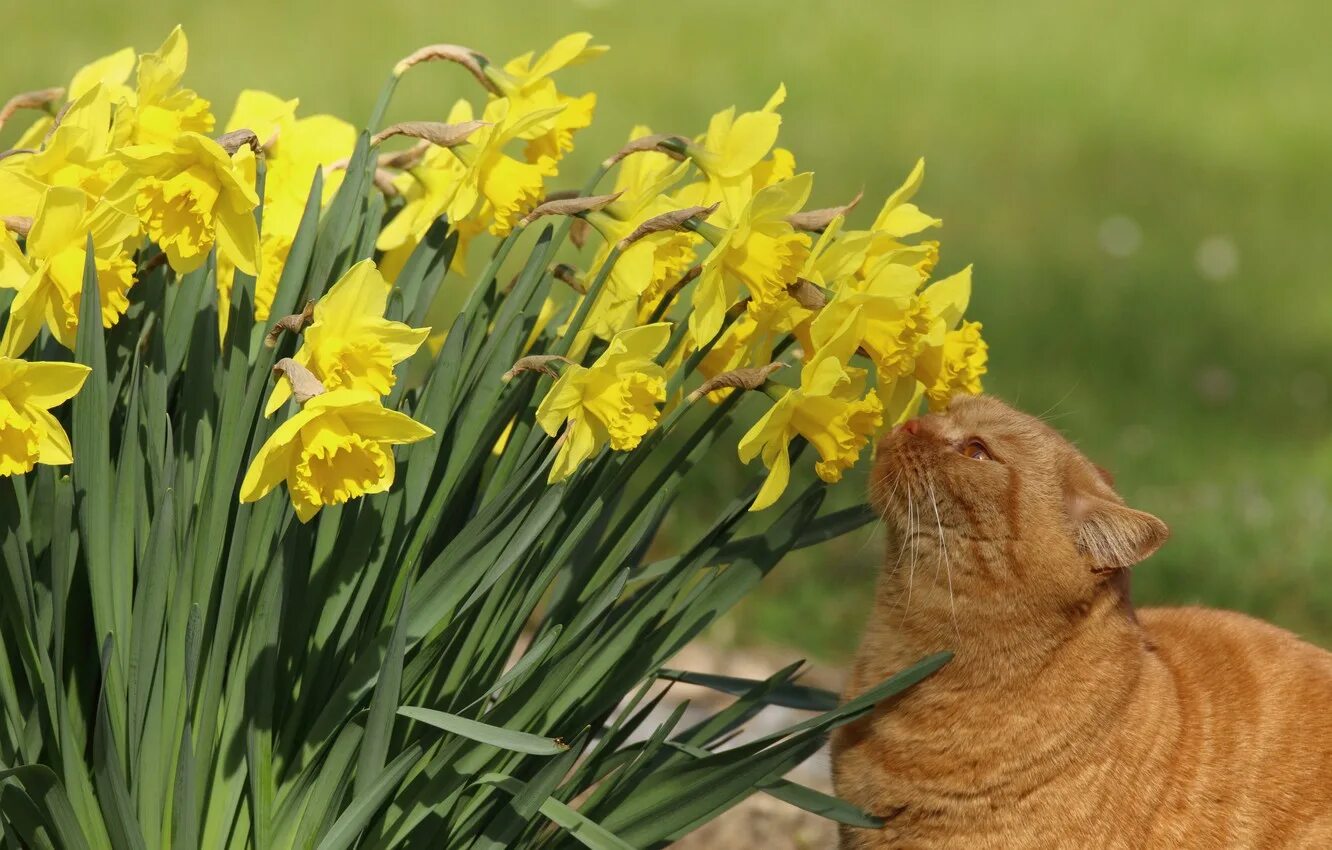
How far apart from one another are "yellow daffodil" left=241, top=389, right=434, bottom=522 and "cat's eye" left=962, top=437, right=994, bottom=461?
3.25ft

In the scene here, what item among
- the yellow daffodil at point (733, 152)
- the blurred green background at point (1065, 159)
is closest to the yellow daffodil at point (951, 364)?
the yellow daffodil at point (733, 152)

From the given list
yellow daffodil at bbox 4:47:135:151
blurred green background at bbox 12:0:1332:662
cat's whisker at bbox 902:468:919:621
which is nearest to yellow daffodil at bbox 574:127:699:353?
cat's whisker at bbox 902:468:919:621

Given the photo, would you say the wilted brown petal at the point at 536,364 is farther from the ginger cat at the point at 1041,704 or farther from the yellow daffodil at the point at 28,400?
the ginger cat at the point at 1041,704

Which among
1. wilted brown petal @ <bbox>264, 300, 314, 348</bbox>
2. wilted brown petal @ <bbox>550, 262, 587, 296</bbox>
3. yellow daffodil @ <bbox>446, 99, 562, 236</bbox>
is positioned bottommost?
wilted brown petal @ <bbox>264, 300, 314, 348</bbox>

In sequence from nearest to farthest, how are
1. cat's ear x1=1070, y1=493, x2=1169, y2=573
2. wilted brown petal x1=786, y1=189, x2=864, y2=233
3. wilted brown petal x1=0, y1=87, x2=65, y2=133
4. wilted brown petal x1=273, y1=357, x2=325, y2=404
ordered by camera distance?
wilted brown petal x1=273, y1=357, x2=325, y2=404, wilted brown petal x1=786, y1=189, x2=864, y2=233, wilted brown petal x1=0, y1=87, x2=65, y2=133, cat's ear x1=1070, y1=493, x2=1169, y2=573

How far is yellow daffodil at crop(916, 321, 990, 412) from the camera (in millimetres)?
1851

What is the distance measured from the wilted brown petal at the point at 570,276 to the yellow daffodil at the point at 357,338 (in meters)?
0.39

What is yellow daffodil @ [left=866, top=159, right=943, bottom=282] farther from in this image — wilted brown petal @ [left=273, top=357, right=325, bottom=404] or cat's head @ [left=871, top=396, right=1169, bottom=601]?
wilted brown petal @ [left=273, top=357, right=325, bottom=404]

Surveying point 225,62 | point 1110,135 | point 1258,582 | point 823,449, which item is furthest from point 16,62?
point 823,449

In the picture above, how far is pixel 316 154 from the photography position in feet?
6.37

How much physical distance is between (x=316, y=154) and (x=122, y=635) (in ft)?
2.21

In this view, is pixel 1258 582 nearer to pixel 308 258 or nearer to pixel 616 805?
pixel 616 805

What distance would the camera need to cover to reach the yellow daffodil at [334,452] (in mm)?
1370

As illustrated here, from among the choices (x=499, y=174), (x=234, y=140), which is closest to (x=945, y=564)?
(x=499, y=174)
